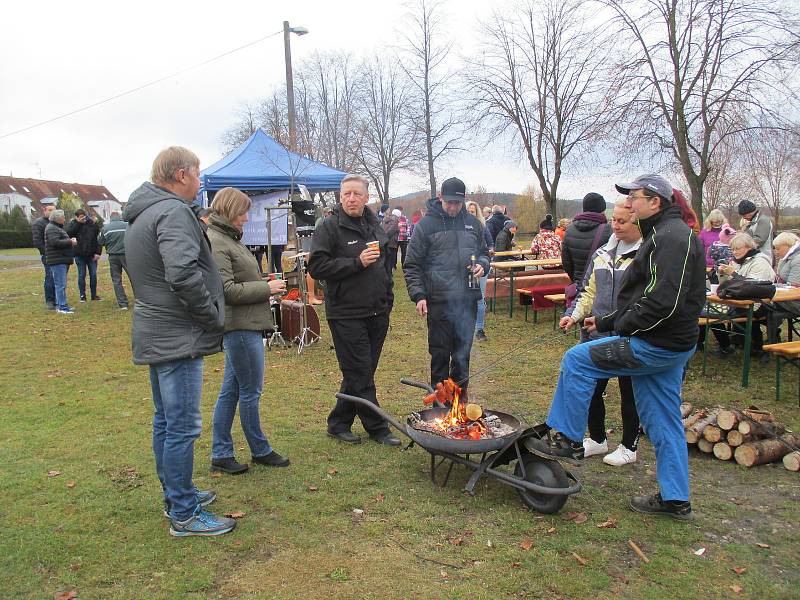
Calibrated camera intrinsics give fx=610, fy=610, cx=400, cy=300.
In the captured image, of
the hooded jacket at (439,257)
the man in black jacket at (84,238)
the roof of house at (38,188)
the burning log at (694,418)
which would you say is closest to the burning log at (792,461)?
the burning log at (694,418)

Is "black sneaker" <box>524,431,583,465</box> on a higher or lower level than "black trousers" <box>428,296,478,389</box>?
lower

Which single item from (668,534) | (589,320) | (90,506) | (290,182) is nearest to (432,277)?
(589,320)

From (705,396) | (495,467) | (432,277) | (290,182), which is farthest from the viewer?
(290,182)

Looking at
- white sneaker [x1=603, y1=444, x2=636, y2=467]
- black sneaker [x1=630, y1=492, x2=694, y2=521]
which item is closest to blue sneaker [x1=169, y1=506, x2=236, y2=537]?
black sneaker [x1=630, y1=492, x2=694, y2=521]

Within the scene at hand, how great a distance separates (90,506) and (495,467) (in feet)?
8.54

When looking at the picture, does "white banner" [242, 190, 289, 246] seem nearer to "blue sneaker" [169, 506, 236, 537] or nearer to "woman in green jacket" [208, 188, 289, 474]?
"woman in green jacket" [208, 188, 289, 474]

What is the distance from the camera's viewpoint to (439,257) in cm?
508

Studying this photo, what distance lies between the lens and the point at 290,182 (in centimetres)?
1273

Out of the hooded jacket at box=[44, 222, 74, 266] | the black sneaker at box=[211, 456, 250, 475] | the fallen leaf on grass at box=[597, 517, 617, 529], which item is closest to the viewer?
the fallen leaf on grass at box=[597, 517, 617, 529]

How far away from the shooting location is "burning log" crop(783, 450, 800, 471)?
434cm

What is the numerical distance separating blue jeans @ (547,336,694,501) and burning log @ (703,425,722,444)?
121cm

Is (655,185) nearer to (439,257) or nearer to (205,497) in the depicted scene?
(439,257)

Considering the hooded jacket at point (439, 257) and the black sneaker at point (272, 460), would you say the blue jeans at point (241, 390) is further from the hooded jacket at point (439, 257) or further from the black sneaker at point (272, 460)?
the hooded jacket at point (439, 257)

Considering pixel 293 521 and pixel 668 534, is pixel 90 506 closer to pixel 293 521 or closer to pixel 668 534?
pixel 293 521
